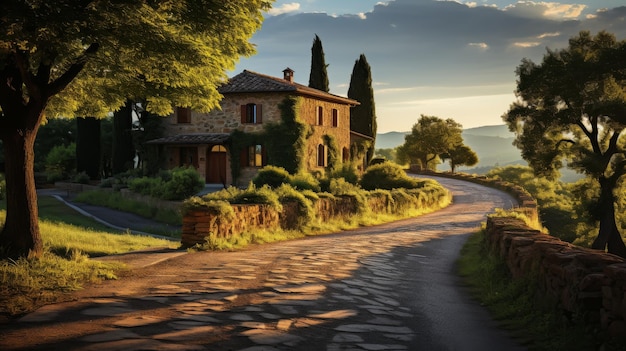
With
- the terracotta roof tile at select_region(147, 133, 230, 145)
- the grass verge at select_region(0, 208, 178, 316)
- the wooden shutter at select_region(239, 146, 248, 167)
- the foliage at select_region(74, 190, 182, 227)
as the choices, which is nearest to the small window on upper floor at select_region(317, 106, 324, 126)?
the wooden shutter at select_region(239, 146, 248, 167)

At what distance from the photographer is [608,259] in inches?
225

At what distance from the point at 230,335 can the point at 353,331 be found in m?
1.36

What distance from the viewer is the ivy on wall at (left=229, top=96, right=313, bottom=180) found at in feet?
112

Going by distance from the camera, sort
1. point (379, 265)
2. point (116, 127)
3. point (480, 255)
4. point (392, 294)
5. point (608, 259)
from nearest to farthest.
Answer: point (608, 259) → point (392, 294) → point (379, 265) → point (480, 255) → point (116, 127)

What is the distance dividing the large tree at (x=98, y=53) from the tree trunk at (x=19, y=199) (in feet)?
0.05

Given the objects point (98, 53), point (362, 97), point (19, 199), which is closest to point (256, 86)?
point (362, 97)

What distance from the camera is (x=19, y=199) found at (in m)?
9.06

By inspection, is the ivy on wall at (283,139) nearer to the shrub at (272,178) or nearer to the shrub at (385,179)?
the shrub at (385,179)

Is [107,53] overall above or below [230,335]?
above

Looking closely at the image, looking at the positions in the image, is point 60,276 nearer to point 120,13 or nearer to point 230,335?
point 230,335

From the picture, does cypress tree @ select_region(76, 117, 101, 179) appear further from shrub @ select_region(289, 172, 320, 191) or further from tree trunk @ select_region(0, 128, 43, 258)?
tree trunk @ select_region(0, 128, 43, 258)

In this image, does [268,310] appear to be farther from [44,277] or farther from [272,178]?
[272,178]

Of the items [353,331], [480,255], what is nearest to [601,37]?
[480,255]

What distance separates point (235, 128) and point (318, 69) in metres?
13.8
